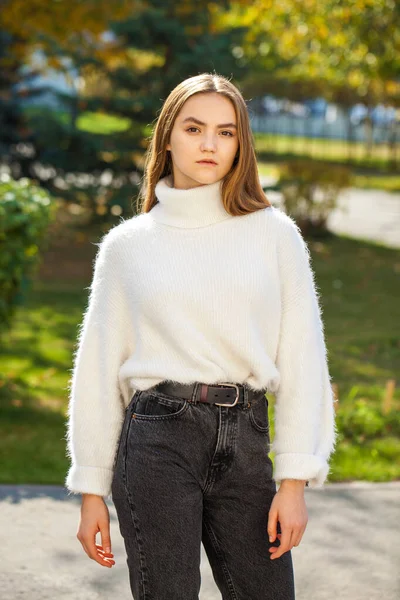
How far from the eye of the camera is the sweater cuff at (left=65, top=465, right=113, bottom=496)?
2572 mm

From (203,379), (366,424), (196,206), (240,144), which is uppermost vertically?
(240,144)

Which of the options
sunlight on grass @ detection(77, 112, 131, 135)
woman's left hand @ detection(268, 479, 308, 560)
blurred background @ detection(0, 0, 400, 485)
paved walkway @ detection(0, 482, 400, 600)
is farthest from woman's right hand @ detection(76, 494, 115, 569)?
sunlight on grass @ detection(77, 112, 131, 135)

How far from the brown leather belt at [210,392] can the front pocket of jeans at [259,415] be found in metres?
0.03

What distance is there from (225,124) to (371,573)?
7.38 feet

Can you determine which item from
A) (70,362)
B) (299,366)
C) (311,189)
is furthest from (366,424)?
(311,189)

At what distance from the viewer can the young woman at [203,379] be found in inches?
96.7

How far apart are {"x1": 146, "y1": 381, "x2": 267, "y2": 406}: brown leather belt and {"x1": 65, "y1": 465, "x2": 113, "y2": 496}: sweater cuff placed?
28cm

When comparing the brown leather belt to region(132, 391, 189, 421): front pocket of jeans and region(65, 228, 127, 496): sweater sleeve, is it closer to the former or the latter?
region(132, 391, 189, 421): front pocket of jeans

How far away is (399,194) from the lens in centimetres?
2861

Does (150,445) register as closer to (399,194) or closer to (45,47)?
(45,47)

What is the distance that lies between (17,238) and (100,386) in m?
3.57

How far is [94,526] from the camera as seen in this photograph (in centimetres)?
256

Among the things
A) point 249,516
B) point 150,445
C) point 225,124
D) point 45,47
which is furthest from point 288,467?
point 45,47

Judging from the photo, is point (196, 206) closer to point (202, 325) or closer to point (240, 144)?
point (240, 144)
